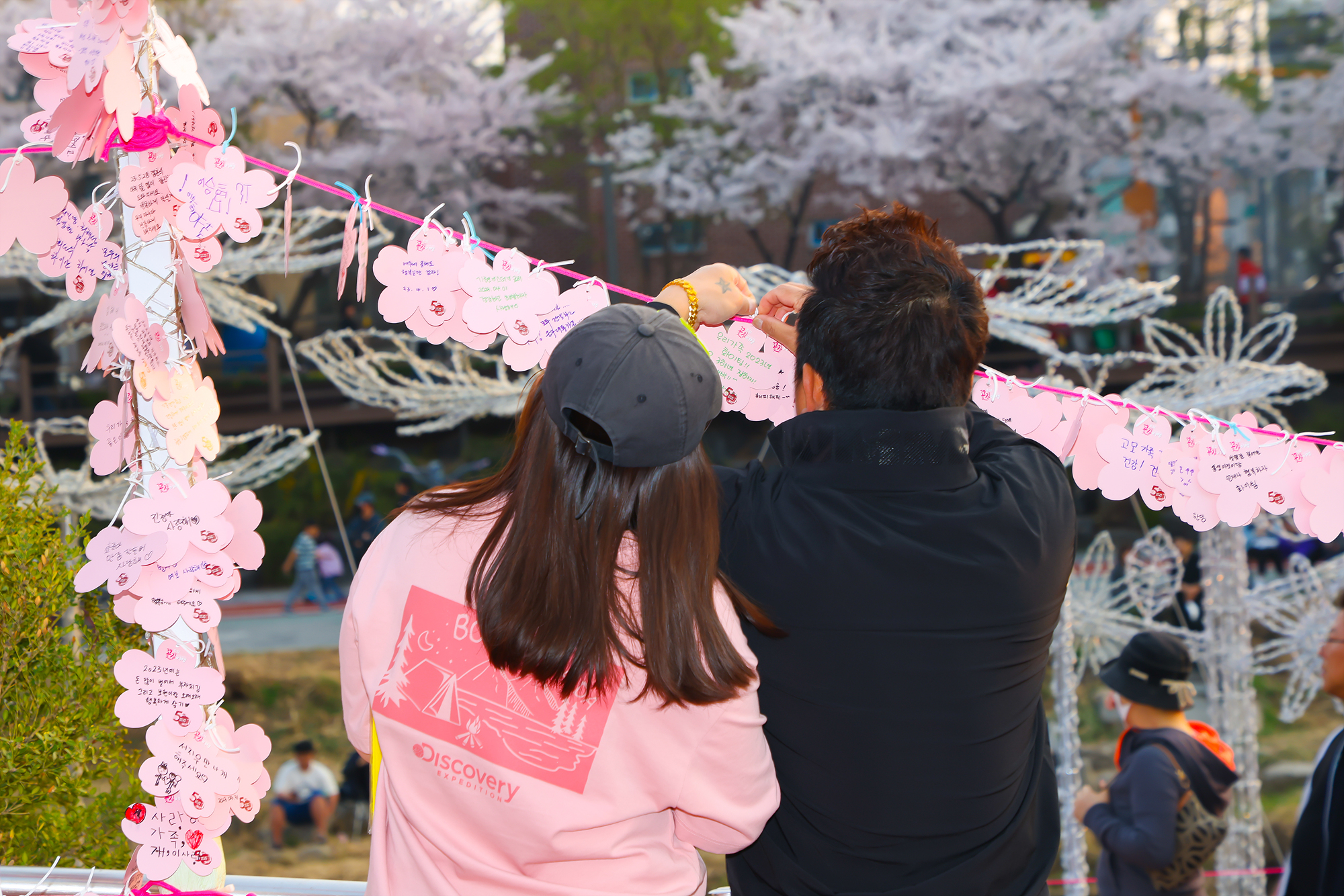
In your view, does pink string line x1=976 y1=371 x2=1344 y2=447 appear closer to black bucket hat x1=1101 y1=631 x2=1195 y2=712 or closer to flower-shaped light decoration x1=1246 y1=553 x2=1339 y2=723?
black bucket hat x1=1101 y1=631 x2=1195 y2=712

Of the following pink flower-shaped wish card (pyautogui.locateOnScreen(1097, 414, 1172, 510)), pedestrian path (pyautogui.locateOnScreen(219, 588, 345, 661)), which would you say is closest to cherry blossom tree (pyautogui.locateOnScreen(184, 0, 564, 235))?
pedestrian path (pyautogui.locateOnScreen(219, 588, 345, 661))

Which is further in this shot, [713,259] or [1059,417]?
[713,259]

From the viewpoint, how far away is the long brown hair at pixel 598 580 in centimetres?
78

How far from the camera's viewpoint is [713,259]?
30.6 feet

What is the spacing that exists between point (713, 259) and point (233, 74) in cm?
447

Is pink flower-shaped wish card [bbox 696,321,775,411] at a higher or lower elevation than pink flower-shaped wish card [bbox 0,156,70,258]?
lower

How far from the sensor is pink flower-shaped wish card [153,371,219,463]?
1278 millimetres

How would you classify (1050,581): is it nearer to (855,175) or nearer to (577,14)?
Answer: (855,175)

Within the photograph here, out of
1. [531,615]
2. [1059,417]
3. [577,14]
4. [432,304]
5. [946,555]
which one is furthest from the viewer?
[577,14]

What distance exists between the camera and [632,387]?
75cm

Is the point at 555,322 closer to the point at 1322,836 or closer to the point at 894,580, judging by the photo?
the point at 894,580

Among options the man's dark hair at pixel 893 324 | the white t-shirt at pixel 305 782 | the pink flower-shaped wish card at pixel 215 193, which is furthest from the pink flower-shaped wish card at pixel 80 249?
the white t-shirt at pixel 305 782

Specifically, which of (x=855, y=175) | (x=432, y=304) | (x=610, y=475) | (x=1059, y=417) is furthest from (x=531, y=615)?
(x=855, y=175)

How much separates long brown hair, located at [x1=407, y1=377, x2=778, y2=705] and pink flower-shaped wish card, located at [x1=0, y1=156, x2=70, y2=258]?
2.86 ft
